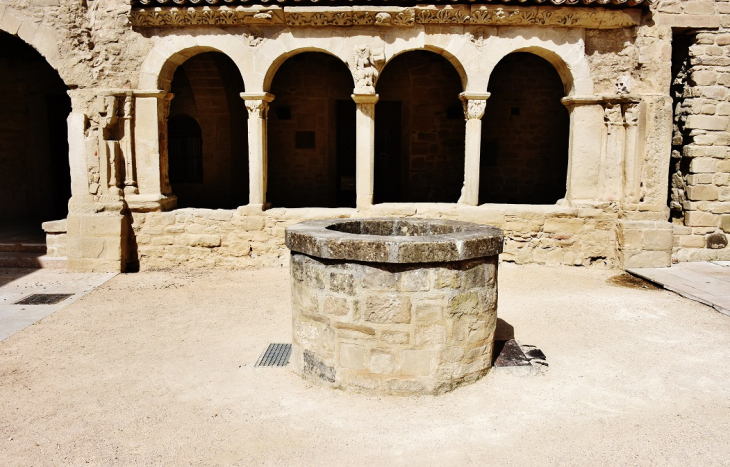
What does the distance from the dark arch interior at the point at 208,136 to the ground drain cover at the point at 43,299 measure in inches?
174

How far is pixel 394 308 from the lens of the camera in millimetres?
3490

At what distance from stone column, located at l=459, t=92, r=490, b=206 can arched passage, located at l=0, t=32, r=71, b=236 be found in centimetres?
785

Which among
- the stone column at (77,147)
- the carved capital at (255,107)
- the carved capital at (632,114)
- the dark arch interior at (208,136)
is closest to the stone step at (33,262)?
the stone column at (77,147)

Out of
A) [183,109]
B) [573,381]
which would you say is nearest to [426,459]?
[573,381]

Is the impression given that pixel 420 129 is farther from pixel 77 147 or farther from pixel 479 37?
pixel 77 147

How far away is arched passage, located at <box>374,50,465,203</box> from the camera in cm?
→ 1045

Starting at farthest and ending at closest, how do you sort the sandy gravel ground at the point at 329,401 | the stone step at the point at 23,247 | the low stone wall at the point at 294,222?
the stone step at the point at 23,247
the low stone wall at the point at 294,222
the sandy gravel ground at the point at 329,401

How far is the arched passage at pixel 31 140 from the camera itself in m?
10.0

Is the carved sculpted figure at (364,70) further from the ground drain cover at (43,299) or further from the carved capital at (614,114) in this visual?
the ground drain cover at (43,299)

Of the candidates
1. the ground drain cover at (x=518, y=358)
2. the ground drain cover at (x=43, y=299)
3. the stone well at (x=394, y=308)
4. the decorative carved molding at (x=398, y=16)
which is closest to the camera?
the stone well at (x=394, y=308)

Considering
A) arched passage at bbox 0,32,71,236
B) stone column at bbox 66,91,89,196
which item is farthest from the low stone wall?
arched passage at bbox 0,32,71,236

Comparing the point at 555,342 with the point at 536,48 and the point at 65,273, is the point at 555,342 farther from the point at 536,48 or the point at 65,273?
the point at 65,273

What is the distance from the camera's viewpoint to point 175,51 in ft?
24.9

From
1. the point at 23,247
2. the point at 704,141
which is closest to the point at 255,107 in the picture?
the point at 23,247
